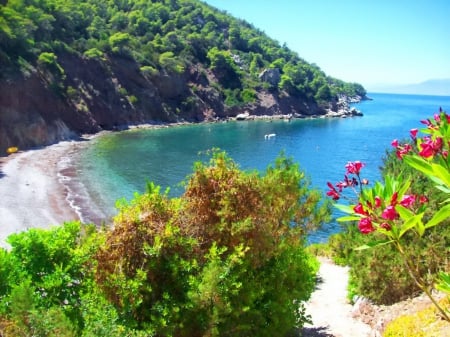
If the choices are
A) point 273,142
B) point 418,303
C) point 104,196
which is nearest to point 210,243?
point 418,303

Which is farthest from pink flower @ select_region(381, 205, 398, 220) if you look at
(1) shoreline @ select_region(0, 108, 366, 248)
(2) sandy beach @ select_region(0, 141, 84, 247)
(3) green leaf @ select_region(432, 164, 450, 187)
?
(2) sandy beach @ select_region(0, 141, 84, 247)

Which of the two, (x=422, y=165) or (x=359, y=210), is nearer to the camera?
(x=422, y=165)

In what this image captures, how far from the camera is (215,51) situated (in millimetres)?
133250

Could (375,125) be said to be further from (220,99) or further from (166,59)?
(166,59)

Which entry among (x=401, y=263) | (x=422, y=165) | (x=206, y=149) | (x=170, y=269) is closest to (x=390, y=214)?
(x=422, y=165)

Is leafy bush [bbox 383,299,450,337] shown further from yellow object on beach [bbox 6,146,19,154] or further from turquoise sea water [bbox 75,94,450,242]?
yellow object on beach [bbox 6,146,19,154]

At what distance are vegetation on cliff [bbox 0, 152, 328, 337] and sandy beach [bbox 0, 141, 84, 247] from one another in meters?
22.8

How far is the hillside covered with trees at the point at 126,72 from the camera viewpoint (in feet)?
229

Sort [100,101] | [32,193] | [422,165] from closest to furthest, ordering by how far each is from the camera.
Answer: [422,165]
[32,193]
[100,101]

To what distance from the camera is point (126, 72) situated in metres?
102

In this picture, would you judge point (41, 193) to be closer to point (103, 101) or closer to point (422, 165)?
point (422, 165)

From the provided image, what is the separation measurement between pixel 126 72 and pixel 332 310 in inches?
3711

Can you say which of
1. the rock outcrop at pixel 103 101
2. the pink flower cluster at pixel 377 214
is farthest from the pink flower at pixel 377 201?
the rock outcrop at pixel 103 101

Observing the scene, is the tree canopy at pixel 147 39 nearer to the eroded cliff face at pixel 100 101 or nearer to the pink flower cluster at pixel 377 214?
the eroded cliff face at pixel 100 101
